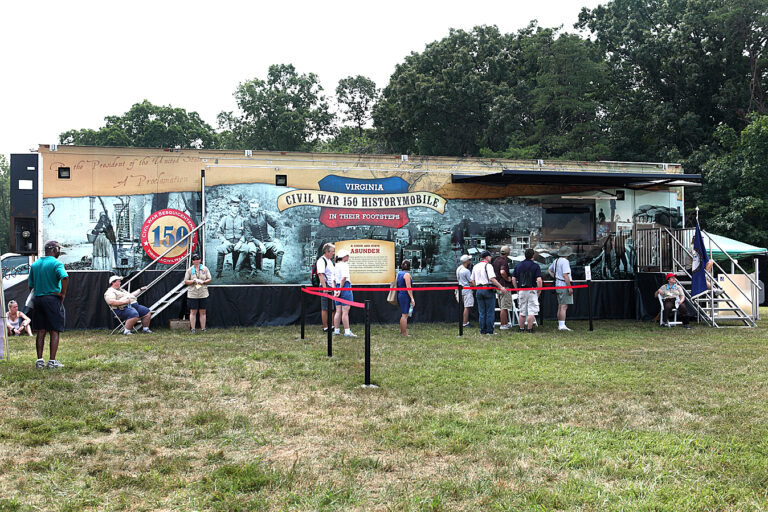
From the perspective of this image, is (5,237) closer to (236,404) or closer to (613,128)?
(613,128)

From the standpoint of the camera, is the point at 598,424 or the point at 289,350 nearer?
the point at 598,424

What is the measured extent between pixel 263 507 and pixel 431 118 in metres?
35.6

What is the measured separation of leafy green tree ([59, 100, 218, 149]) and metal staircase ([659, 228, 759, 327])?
42.5m

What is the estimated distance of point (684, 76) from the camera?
32.8 meters

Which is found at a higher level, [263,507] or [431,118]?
[431,118]

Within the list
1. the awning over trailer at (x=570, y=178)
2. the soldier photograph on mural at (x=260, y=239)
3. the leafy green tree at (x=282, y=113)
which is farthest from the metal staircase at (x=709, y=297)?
the leafy green tree at (x=282, y=113)

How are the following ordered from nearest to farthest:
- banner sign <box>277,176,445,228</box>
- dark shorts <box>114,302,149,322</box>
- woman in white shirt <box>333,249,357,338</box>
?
woman in white shirt <box>333,249,357,338</box>
dark shorts <box>114,302,149,322</box>
banner sign <box>277,176,445,228</box>

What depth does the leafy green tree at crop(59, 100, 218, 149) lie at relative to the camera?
48.9m

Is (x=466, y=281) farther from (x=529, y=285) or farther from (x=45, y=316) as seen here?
(x=45, y=316)

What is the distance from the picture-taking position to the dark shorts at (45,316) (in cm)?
858

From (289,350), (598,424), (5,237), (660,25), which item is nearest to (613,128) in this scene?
(660,25)

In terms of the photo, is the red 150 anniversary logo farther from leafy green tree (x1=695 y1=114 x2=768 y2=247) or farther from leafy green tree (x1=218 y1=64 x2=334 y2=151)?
leafy green tree (x1=218 y1=64 x2=334 y2=151)

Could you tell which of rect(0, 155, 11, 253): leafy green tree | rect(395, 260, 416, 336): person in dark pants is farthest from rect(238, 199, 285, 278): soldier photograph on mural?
rect(0, 155, 11, 253): leafy green tree

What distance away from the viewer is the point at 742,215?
28.1 metres
